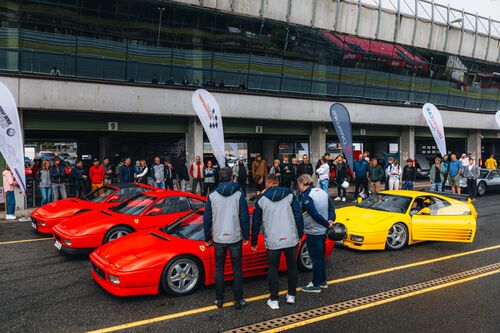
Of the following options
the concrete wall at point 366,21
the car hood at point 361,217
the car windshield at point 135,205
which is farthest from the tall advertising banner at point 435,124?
the car windshield at point 135,205

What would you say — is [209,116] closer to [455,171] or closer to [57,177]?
[57,177]

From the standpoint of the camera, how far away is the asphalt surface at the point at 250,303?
4.62m

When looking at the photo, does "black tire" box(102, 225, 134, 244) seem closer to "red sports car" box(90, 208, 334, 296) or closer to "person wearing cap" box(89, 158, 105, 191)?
"red sports car" box(90, 208, 334, 296)

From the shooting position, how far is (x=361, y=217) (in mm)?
8242

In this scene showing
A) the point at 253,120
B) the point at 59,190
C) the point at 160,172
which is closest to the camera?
the point at 59,190

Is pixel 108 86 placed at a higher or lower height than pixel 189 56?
lower

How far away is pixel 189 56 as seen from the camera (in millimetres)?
18078

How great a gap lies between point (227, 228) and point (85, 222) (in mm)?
3859

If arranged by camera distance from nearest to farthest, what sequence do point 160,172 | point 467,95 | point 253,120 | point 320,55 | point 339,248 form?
point 339,248 → point 160,172 → point 253,120 → point 320,55 → point 467,95

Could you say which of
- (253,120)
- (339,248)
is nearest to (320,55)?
(253,120)

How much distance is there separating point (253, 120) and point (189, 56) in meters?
4.41

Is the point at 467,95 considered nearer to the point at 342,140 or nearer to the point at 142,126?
the point at 342,140

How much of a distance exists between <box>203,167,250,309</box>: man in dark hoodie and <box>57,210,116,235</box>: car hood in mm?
3285

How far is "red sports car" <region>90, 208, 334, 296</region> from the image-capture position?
525 cm
